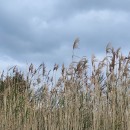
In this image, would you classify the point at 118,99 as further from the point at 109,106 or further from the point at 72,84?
the point at 72,84

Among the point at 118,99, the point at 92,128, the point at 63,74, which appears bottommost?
the point at 92,128

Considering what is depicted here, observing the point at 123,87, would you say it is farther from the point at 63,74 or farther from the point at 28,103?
the point at 28,103

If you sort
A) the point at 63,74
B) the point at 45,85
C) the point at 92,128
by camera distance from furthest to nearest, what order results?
1. the point at 45,85
2. the point at 63,74
3. the point at 92,128

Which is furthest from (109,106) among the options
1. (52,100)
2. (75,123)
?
(52,100)

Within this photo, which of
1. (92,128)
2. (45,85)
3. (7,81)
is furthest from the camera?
(7,81)

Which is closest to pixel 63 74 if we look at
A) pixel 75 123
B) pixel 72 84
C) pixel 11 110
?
pixel 72 84

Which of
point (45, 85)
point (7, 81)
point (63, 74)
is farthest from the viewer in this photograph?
point (7, 81)

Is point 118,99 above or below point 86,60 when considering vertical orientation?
below

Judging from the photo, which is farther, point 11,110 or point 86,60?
point 11,110

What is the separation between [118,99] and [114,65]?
1.61 feet

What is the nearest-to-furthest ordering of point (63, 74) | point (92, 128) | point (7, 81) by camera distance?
1. point (92, 128)
2. point (63, 74)
3. point (7, 81)

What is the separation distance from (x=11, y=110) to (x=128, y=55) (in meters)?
2.24

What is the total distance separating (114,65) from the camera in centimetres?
574

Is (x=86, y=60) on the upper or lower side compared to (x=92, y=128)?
upper
